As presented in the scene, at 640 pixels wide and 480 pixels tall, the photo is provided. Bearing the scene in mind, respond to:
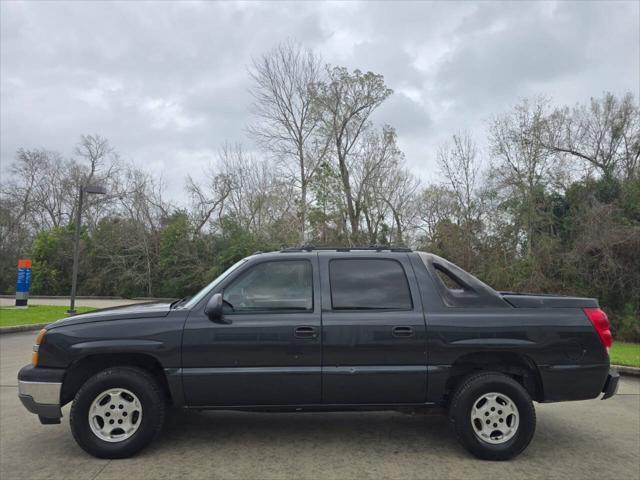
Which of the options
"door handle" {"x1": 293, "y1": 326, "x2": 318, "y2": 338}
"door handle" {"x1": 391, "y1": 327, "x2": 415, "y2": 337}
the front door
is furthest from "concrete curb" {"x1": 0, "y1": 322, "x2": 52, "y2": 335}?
"door handle" {"x1": 391, "y1": 327, "x2": 415, "y2": 337}

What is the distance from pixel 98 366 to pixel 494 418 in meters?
3.57

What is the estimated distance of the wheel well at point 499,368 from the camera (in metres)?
4.21

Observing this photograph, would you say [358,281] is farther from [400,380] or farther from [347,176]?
[347,176]

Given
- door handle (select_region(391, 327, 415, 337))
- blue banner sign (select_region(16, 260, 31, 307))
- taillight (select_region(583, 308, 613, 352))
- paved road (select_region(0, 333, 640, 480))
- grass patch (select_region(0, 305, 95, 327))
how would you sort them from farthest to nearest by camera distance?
blue banner sign (select_region(16, 260, 31, 307))
grass patch (select_region(0, 305, 95, 327))
taillight (select_region(583, 308, 613, 352))
door handle (select_region(391, 327, 415, 337))
paved road (select_region(0, 333, 640, 480))

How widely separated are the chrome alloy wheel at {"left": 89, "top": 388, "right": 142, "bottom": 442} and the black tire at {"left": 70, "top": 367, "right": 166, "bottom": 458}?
0.10 ft

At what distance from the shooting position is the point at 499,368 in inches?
169

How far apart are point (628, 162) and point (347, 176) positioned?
55.2 feet

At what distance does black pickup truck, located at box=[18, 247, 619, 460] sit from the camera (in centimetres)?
402

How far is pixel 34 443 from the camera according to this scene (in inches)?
176

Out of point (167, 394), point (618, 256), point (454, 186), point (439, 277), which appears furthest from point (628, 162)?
point (167, 394)

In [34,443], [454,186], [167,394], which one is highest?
[454,186]

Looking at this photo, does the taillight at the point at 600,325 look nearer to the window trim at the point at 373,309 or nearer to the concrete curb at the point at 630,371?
the window trim at the point at 373,309

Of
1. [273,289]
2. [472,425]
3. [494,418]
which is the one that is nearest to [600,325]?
[494,418]

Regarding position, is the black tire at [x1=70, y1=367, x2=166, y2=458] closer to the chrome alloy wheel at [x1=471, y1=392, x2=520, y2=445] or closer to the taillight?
the chrome alloy wheel at [x1=471, y1=392, x2=520, y2=445]
